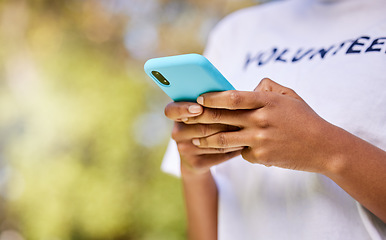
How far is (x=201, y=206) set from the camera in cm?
63

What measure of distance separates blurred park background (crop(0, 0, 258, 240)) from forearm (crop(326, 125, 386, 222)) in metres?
2.06

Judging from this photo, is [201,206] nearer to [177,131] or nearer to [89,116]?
[177,131]

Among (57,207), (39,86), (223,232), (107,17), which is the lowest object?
(223,232)

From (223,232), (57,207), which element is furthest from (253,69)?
(57,207)

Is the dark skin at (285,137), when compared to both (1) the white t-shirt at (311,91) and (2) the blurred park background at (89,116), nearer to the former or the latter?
(1) the white t-shirt at (311,91)

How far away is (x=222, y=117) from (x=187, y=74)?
0.07 meters

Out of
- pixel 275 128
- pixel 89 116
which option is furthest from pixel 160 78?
pixel 89 116

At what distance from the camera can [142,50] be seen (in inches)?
99.3

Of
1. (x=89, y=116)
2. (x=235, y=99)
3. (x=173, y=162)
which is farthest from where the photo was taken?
(x=89, y=116)

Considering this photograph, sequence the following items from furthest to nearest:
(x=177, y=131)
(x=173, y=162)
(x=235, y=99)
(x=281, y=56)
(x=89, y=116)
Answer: (x=89, y=116) → (x=173, y=162) → (x=281, y=56) → (x=177, y=131) → (x=235, y=99)

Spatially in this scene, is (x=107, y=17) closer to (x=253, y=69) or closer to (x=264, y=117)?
(x=253, y=69)

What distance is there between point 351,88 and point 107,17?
236 cm

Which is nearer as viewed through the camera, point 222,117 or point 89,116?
point 222,117

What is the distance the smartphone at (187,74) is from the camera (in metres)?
0.36
